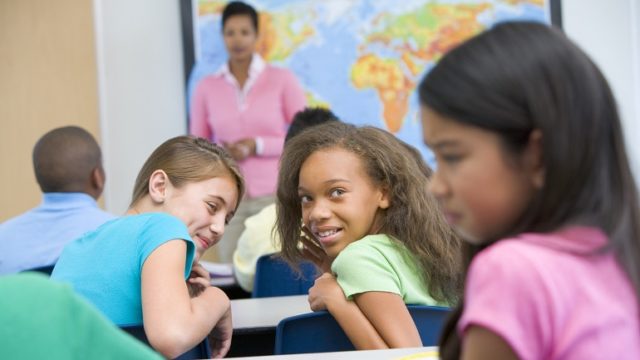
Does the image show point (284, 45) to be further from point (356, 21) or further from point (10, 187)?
point (10, 187)

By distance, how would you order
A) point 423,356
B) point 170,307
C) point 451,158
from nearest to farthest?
point 451,158 < point 423,356 < point 170,307

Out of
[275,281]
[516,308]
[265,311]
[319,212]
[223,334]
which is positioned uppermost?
[516,308]

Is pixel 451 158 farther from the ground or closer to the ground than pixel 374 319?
farther from the ground

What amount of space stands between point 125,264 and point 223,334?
332 millimetres

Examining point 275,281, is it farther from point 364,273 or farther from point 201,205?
point 364,273

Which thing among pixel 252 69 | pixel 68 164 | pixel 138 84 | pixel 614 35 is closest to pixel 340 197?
pixel 68 164

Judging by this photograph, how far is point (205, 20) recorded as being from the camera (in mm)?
5395

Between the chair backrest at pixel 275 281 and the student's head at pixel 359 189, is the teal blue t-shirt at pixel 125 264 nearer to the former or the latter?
the student's head at pixel 359 189

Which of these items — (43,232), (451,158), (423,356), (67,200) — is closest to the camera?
(451,158)

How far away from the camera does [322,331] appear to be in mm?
1938

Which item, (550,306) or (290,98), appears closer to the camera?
(550,306)

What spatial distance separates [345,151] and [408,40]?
10.6 ft

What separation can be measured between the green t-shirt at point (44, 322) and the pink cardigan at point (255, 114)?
14.0 ft

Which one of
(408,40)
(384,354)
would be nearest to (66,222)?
(384,354)
